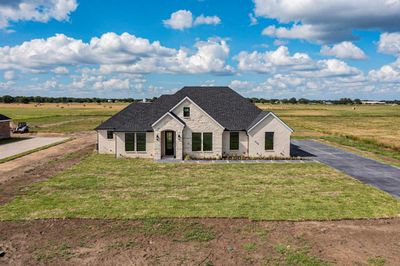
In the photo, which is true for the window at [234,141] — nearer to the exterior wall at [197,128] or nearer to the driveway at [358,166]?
the exterior wall at [197,128]

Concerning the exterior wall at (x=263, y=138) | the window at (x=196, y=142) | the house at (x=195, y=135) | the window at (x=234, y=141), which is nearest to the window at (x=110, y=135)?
the house at (x=195, y=135)

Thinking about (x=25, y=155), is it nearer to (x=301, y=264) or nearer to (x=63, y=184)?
(x=63, y=184)

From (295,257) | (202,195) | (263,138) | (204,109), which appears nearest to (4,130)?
(204,109)

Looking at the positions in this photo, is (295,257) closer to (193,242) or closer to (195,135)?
(193,242)

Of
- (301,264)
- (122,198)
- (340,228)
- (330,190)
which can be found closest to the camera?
(301,264)

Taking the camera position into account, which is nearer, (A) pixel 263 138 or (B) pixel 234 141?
(A) pixel 263 138

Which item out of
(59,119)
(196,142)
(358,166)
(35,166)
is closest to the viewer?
(35,166)

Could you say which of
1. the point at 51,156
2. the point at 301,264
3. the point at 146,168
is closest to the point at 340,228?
the point at 301,264
